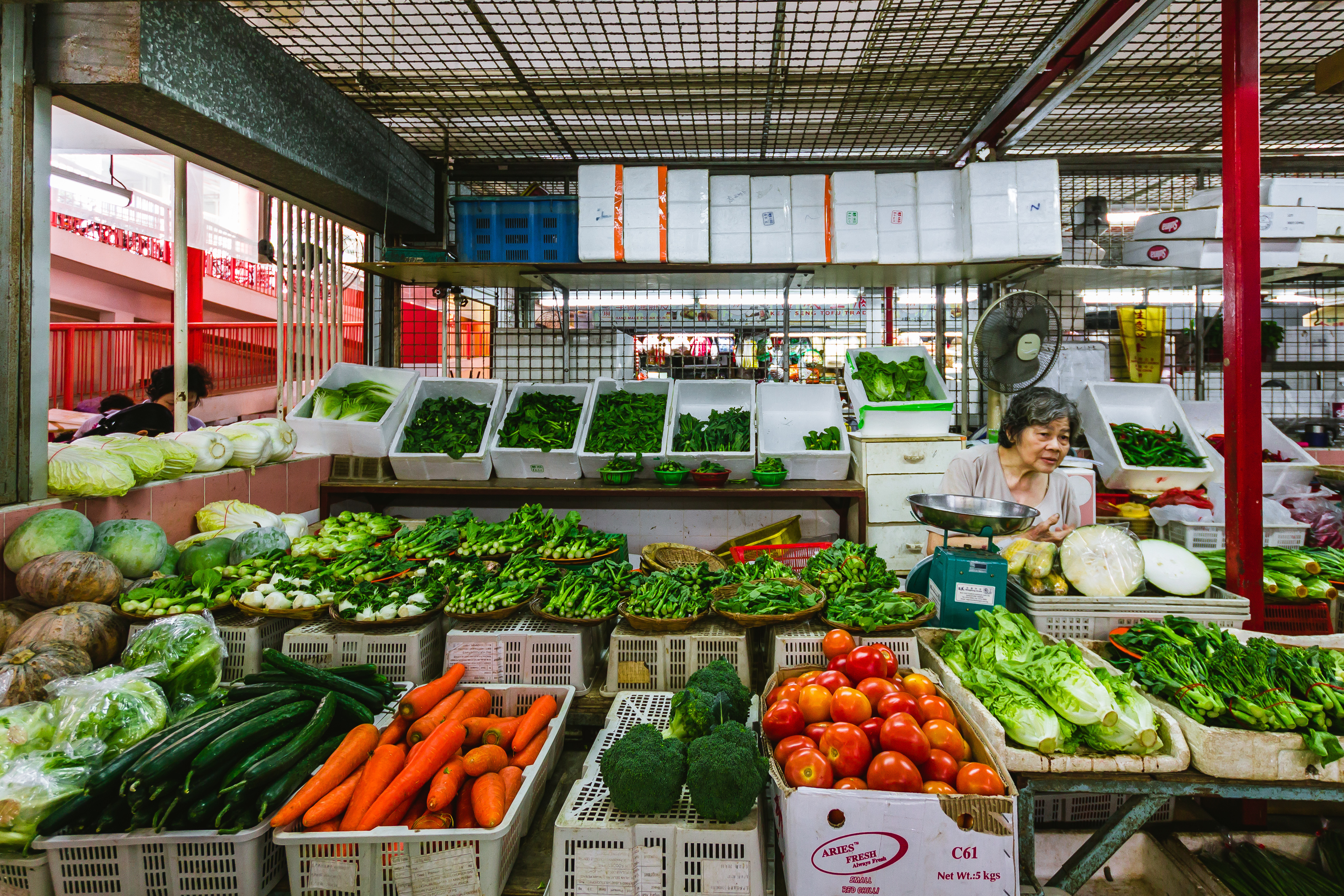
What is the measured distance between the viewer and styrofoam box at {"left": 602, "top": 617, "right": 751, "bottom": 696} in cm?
255

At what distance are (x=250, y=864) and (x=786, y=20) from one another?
4924 millimetres

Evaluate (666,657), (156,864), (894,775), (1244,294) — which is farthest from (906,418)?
(156,864)

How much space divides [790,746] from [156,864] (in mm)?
1698

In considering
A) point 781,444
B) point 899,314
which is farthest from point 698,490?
point 899,314

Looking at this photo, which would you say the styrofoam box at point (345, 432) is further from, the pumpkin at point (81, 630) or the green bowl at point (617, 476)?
the pumpkin at point (81, 630)

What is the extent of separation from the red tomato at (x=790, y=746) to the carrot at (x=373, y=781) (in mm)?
1064

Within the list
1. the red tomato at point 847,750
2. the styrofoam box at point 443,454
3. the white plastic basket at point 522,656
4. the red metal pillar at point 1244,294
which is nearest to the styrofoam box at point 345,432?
the styrofoam box at point 443,454

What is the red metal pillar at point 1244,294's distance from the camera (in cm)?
282

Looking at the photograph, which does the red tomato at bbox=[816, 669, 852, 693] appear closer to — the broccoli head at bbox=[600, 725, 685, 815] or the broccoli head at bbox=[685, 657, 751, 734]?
the broccoli head at bbox=[685, 657, 751, 734]

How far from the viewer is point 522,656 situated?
8.52 ft

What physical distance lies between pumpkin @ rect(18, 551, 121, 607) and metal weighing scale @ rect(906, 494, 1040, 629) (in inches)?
135

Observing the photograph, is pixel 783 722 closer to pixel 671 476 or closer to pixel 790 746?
pixel 790 746

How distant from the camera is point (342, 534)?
12.8 feet

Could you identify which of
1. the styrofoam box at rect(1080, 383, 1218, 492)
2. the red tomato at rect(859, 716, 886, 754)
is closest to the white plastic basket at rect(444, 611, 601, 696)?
the red tomato at rect(859, 716, 886, 754)
